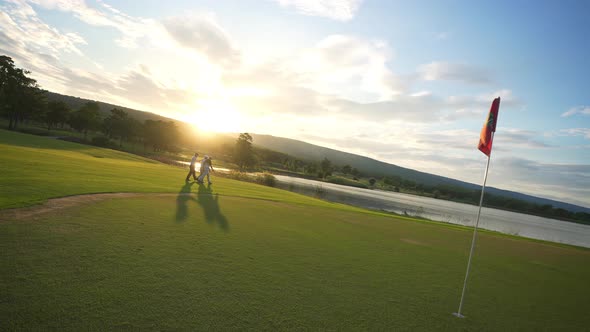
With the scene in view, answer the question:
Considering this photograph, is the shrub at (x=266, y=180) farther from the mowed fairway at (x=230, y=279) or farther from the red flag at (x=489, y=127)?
the red flag at (x=489, y=127)

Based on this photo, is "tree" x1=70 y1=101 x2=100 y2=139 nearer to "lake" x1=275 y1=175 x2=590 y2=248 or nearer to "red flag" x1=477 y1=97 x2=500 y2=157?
"lake" x1=275 y1=175 x2=590 y2=248

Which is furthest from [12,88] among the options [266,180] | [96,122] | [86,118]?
[266,180]

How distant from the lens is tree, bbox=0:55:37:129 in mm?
60250

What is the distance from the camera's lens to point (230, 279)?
5.59 m

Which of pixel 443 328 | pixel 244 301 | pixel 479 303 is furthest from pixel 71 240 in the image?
pixel 479 303

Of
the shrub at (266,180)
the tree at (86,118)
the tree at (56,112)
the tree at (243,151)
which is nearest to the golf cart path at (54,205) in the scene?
the shrub at (266,180)

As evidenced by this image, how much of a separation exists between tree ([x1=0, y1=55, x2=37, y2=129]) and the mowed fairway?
7115 cm

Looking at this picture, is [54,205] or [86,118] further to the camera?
[86,118]

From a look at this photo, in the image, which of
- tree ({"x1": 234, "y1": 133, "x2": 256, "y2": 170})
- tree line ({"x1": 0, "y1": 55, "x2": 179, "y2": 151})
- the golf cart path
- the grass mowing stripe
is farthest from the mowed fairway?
tree ({"x1": 234, "y1": 133, "x2": 256, "y2": 170})

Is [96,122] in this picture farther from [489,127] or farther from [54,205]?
[489,127]

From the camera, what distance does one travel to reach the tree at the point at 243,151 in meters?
91.4

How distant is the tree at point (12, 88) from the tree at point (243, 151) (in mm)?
51115

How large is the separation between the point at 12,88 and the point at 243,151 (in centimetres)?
5565

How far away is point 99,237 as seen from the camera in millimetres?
6695
